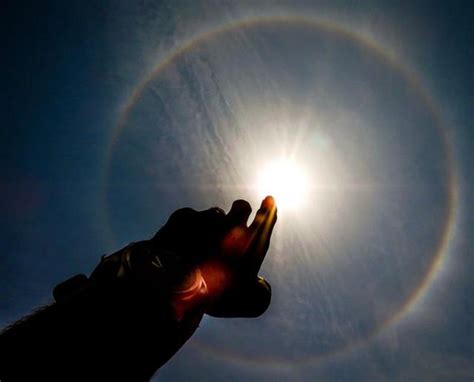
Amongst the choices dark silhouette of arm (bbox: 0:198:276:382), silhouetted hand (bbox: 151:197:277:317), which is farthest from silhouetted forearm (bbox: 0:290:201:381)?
silhouetted hand (bbox: 151:197:277:317)

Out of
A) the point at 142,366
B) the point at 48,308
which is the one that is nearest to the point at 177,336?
the point at 142,366

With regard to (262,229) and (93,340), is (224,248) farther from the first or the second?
(93,340)

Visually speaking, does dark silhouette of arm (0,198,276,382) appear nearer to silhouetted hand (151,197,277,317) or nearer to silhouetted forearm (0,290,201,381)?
silhouetted forearm (0,290,201,381)

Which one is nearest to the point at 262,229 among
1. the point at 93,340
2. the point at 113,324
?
the point at 113,324

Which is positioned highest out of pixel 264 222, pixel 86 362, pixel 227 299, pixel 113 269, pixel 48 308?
pixel 264 222

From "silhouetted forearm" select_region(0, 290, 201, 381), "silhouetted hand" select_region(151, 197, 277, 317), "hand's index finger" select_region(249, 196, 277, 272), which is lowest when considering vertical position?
"silhouetted forearm" select_region(0, 290, 201, 381)

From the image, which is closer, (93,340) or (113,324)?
(93,340)

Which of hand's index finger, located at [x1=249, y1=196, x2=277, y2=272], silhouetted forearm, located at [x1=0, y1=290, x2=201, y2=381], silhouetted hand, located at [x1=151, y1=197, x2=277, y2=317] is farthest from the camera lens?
hand's index finger, located at [x1=249, y1=196, x2=277, y2=272]

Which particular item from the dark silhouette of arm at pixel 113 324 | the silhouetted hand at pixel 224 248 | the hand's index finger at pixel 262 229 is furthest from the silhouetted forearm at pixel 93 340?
the hand's index finger at pixel 262 229

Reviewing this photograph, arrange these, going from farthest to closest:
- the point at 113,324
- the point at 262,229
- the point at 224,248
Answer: the point at 262,229, the point at 224,248, the point at 113,324

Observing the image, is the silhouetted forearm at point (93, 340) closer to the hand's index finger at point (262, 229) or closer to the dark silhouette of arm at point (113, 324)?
the dark silhouette of arm at point (113, 324)

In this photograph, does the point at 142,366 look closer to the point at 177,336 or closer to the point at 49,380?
the point at 177,336
